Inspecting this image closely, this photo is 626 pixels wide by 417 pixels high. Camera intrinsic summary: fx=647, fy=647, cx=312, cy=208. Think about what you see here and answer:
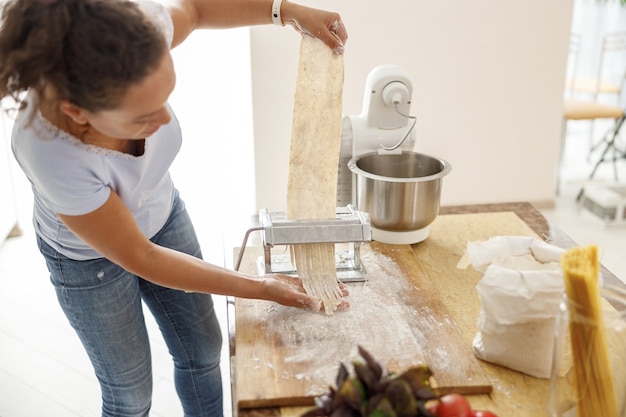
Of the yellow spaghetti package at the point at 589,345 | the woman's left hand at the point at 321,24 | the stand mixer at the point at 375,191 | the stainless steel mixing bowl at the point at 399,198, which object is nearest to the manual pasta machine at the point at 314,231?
the stand mixer at the point at 375,191

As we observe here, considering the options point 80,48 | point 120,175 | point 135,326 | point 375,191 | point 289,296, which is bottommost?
point 135,326

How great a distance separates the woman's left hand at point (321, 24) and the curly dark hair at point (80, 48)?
19.8 inches

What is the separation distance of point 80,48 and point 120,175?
0.29m

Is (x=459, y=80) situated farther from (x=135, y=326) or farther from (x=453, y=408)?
(x=453, y=408)

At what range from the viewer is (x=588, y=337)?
3.00 ft

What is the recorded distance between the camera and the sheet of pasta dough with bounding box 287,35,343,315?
55.4 inches

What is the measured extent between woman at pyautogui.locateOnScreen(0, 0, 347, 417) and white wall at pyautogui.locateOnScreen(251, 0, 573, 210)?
71.6 inches

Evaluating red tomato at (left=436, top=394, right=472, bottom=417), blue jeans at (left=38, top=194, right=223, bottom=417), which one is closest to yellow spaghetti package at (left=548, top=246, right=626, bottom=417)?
red tomato at (left=436, top=394, right=472, bottom=417)

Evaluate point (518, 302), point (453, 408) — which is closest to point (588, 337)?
point (518, 302)

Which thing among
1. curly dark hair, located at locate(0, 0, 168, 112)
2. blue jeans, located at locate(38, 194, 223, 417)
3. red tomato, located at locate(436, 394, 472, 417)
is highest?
curly dark hair, located at locate(0, 0, 168, 112)

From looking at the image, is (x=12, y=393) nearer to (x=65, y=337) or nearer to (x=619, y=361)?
(x=65, y=337)

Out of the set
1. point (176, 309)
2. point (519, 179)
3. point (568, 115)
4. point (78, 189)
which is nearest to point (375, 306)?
point (176, 309)

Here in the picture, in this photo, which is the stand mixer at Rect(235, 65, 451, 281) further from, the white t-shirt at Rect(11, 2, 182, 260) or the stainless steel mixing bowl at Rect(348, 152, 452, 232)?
the white t-shirt at Rect(11, 2, 182, 260)

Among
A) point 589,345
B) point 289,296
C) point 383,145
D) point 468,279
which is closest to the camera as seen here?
point 589,345
